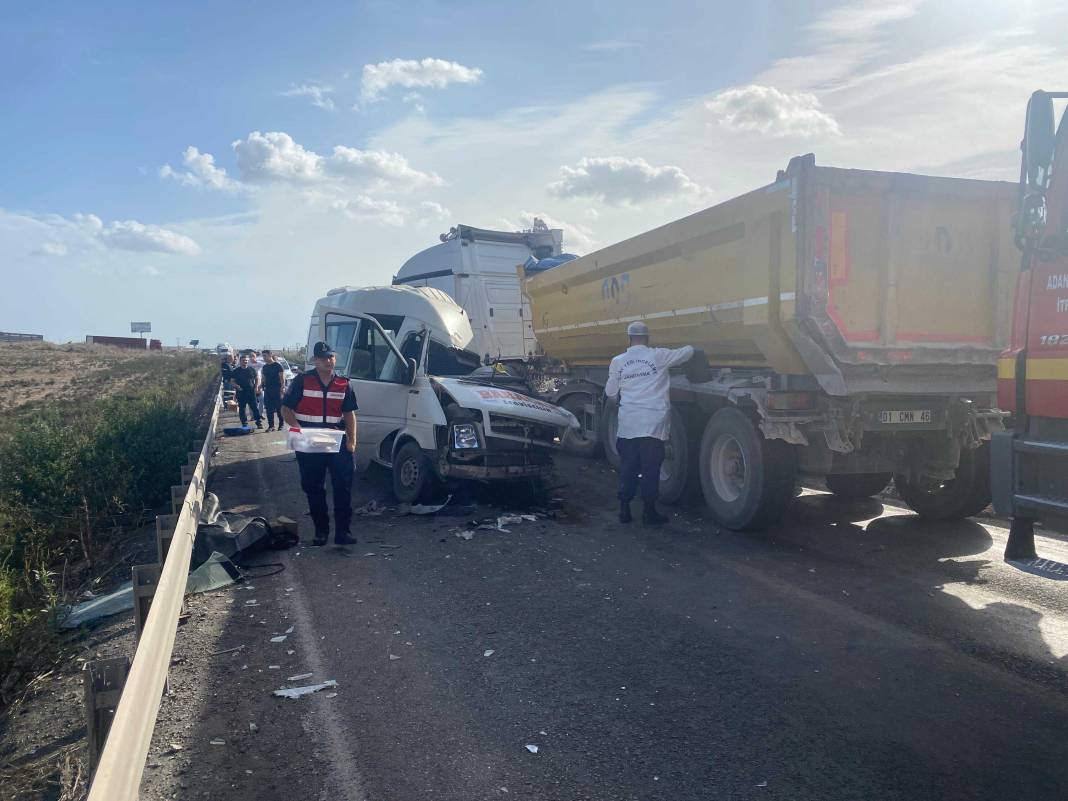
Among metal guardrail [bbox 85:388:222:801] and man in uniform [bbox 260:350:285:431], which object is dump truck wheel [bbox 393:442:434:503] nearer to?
metal guardrail [bbox 85:388:222:801]

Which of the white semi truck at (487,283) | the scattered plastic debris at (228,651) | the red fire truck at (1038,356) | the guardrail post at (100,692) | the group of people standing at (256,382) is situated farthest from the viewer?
the group of people standing at (256,382)

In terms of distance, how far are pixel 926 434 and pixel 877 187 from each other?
212 centimetres

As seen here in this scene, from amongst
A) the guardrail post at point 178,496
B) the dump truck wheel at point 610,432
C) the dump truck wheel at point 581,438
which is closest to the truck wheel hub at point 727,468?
the dump truck wheel at point 610,432

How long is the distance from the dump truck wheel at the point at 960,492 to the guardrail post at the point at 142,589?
19.8 ft

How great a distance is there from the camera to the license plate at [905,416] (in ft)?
20.6

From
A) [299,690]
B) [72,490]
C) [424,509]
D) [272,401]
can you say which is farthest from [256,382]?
[299,690]

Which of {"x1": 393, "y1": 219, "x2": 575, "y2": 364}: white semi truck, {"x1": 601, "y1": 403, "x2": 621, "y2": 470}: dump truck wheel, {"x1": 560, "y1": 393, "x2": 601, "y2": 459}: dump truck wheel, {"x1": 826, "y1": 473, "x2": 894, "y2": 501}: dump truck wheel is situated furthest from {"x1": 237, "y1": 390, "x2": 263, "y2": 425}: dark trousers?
{"x1": 826, "y1": 473, "x2": 894, "y2": 501}: dump truck wheel

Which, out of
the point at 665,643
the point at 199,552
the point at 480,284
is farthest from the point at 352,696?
the point at 480,284

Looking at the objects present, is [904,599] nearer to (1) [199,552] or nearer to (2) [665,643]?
(2) [665,643]

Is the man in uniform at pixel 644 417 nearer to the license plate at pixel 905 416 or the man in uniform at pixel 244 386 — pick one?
the license plate at pixel 905 416

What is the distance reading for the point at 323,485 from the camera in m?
6.73

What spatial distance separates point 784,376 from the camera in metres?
6.58

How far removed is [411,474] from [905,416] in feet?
15.6

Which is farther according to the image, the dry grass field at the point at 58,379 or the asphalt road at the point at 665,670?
the dry grass field at the point at 58,379
